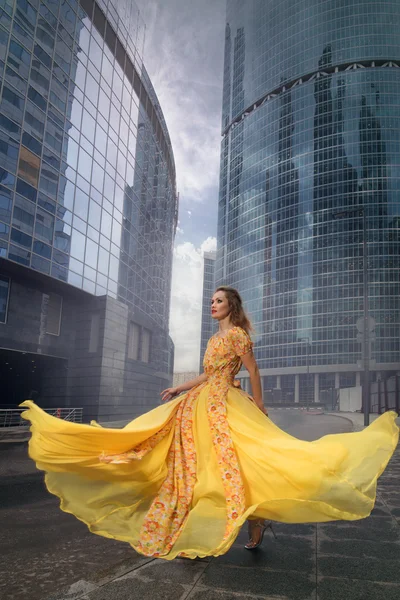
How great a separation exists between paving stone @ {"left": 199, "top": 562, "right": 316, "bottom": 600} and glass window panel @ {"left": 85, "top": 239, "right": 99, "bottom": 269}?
27563 mm

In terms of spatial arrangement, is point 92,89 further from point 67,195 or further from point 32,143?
point 67,195

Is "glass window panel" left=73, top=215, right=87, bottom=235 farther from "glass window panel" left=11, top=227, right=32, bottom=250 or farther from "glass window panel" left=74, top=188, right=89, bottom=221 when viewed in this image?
A: "glass window panel" left=11, top=227, right=32, bottom=250

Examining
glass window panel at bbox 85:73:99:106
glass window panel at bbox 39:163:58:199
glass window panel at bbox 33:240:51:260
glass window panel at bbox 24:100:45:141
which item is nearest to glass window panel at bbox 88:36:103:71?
glass window panel at bbox 85:73:99:106

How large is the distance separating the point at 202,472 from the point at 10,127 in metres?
24.8

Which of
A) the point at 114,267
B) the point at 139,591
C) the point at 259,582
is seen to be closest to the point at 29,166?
the point at 114,267

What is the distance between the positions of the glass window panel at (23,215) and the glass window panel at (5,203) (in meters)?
0.31

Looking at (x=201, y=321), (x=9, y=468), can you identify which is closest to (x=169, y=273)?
(x=9, y=468)

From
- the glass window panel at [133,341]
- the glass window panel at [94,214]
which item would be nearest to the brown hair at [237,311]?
the glass window panel at [94,214]

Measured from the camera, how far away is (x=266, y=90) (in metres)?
112

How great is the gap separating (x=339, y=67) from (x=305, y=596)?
377 ft

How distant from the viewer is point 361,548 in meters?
3.79

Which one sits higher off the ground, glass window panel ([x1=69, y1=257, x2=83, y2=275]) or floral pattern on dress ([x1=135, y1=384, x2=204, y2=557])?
glass window panel ([x1=69, y1=257, x2=83, y2=275])

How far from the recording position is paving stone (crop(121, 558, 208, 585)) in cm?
300

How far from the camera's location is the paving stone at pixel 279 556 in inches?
130
